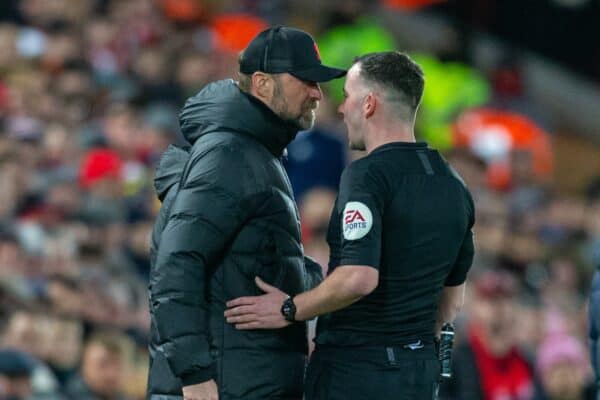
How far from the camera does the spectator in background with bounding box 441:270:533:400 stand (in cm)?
721

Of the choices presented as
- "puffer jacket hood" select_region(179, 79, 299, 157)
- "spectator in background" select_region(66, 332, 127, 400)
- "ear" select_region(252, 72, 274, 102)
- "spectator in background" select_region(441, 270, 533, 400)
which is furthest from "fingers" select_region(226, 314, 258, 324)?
"spectator in background" select_region(441, 270, 533, 400)

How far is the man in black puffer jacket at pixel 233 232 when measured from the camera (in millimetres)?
4445

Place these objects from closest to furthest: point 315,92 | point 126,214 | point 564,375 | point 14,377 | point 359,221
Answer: point 359,221
point 315,92
point 14,377
point 564,375
point 126,214

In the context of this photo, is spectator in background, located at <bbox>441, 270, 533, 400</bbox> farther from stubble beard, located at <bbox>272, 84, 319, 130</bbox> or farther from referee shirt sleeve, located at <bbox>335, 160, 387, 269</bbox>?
referee shirt sleeve, located at <bbox>335, 160, 387, 269</bbox>

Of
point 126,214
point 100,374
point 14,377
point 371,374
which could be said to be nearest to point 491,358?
point 100,374

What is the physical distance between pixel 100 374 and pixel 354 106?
2.96m

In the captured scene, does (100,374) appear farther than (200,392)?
Yes

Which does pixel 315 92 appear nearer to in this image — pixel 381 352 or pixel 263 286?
pixel 263 286

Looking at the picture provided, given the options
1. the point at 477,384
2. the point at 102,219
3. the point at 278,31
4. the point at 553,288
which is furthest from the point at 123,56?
the point at 278,31

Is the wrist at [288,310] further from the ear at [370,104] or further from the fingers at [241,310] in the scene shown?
the ear at [370,104]

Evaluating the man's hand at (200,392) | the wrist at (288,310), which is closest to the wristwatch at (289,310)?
the wrist at (288,310)

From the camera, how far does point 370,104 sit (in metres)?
4.56

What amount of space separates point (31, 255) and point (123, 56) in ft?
12.7

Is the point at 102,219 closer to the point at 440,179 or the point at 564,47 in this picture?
the point at 440,179
